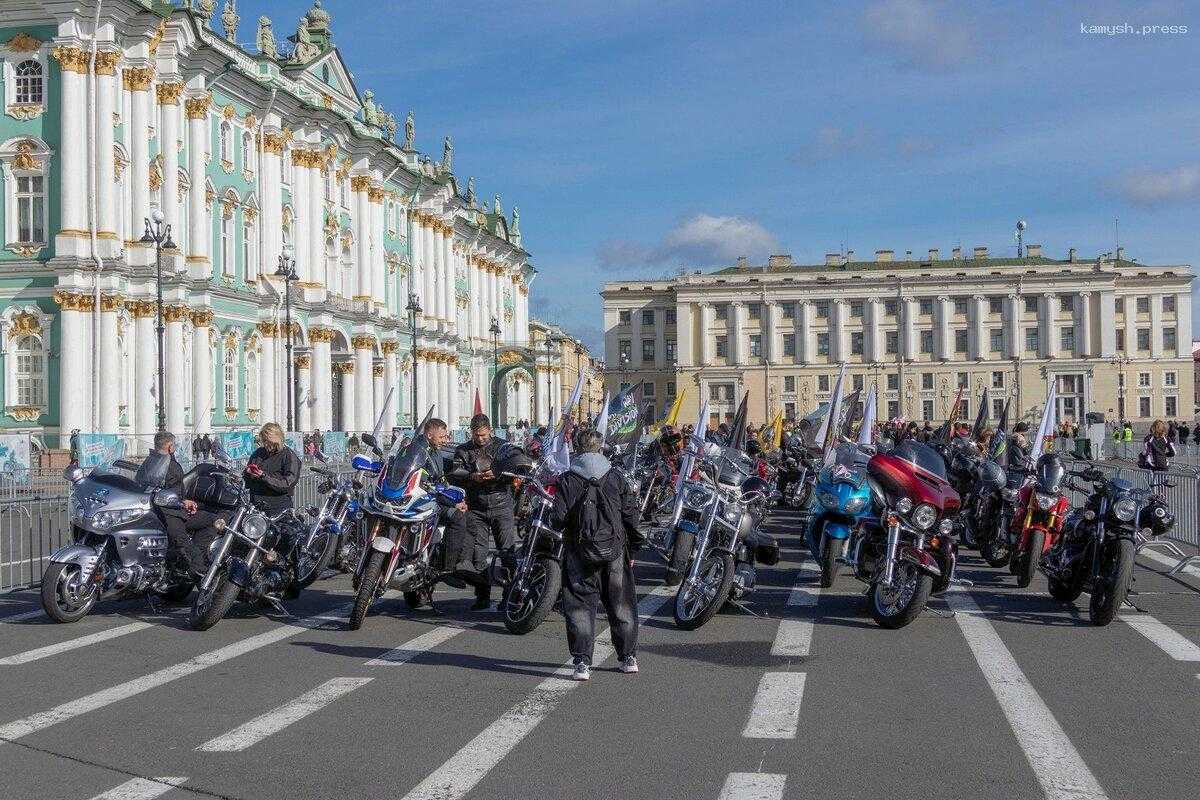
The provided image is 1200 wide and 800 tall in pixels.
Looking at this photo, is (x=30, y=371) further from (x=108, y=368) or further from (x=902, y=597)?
(x=902, y=597)

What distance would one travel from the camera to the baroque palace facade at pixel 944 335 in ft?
425

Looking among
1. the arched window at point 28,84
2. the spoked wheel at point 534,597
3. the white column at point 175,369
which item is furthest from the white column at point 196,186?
the spoked wheel at point 534,597

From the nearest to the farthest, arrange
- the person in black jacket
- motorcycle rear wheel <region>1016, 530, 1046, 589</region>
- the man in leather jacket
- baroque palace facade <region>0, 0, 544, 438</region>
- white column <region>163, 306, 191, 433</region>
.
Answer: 1. the man in leather jacket
2. the person in black jacket
3. motorcycle rear wheel <region>1016, 530, 1046, 589</region>
4. baroque palace facade <region>0, 0, 544, 438</region>
5. white column <region>163, 306, 191, 433</region>

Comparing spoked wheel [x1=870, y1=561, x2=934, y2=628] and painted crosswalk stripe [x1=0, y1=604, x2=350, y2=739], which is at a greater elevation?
spoked wheel [x1=870, y1=561, x2=934, y2=628]

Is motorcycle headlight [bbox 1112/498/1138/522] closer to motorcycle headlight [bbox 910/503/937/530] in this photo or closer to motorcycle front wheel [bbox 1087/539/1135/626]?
motorcycle front wheel [bbox 1087/539/1135/626]

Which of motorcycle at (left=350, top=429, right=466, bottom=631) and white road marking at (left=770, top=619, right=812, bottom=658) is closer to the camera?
white road marking at (left=770, top=619, right=812, bottom=658)

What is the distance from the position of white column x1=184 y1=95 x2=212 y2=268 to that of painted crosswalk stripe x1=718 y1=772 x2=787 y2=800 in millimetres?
42353

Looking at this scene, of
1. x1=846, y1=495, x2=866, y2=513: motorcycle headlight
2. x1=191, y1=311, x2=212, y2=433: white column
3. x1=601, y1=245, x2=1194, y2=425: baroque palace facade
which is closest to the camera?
x1=846, y1=495, x2=866, y2=513: motorcycle headlight

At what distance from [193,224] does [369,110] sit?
73.0 ft

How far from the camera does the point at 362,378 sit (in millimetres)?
61781

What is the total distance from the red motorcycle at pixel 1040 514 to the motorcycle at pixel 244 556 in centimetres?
739

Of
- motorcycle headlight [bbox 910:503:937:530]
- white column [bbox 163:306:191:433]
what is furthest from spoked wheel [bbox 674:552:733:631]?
white column [bbox 163:306:191:433]

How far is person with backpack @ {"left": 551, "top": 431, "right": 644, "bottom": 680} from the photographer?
9367 millimetres

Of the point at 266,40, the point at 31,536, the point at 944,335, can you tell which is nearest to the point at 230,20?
the point at 266,40
